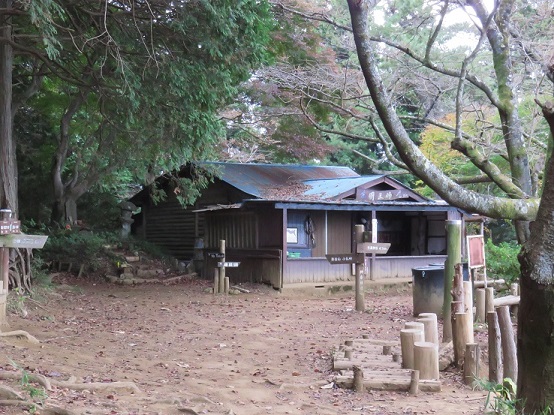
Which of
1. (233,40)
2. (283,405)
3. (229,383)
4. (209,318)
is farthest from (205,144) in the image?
(283,405)

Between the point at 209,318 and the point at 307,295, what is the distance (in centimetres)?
577

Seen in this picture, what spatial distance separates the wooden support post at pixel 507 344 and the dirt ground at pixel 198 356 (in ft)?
1.52

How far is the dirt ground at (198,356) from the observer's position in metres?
6.43

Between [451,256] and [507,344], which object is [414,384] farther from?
[451,256]

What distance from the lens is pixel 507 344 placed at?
7.03m

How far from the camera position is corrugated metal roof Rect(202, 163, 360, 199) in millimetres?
19312

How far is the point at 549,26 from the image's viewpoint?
10891mm

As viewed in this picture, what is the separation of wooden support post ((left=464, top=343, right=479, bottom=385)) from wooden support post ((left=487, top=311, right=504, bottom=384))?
365mm

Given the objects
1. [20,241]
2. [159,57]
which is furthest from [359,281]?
[20,241]

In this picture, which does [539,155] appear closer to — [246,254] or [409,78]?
[409,78]

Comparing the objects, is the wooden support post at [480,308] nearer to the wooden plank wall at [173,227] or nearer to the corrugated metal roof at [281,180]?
the corrugated metal roof at [281,180]

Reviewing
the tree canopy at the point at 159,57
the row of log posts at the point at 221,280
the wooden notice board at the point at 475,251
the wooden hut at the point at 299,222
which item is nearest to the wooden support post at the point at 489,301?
the wooden notice board at the point at 475,251

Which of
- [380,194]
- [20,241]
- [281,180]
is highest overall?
[281,180]

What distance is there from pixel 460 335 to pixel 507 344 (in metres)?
1.40
